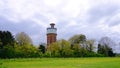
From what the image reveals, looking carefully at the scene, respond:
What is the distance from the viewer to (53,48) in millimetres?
109375

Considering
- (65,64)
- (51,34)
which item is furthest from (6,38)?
(51,34)

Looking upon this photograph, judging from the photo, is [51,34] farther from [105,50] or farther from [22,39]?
[22,39]

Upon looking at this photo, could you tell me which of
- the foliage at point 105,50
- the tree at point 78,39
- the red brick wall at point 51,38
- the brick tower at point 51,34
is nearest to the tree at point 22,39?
the tree at point 78,39

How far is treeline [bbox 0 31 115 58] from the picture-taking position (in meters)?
86.2

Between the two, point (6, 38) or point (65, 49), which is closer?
point (6, 38)

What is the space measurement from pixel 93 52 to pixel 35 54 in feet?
95.7

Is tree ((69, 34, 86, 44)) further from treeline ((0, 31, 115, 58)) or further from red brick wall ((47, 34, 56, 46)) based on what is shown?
red brick wall ((47, 34, 56, 46))

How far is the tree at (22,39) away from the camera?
90581 mm

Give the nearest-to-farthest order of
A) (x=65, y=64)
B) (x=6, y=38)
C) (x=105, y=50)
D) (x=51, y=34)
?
(x=65, y=64), (x=6, y=38), (x=105, y=50), (x=51, y=34)

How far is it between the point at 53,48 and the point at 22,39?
20.8 meters

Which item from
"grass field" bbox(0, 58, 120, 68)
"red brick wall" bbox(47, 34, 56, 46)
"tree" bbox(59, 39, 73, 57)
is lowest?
"grass field" bbox(0, 58, 120, 68)

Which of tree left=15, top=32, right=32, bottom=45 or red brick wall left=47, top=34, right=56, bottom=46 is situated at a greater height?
red brick wall left=47, top=34, right=56, bottom=46

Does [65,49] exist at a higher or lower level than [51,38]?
lower

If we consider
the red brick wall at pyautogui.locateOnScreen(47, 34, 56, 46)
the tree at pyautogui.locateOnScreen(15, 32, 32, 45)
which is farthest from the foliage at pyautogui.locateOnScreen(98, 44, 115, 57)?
the tree at pyautogui.locateOnScreen(15, 32, 32, 45)
